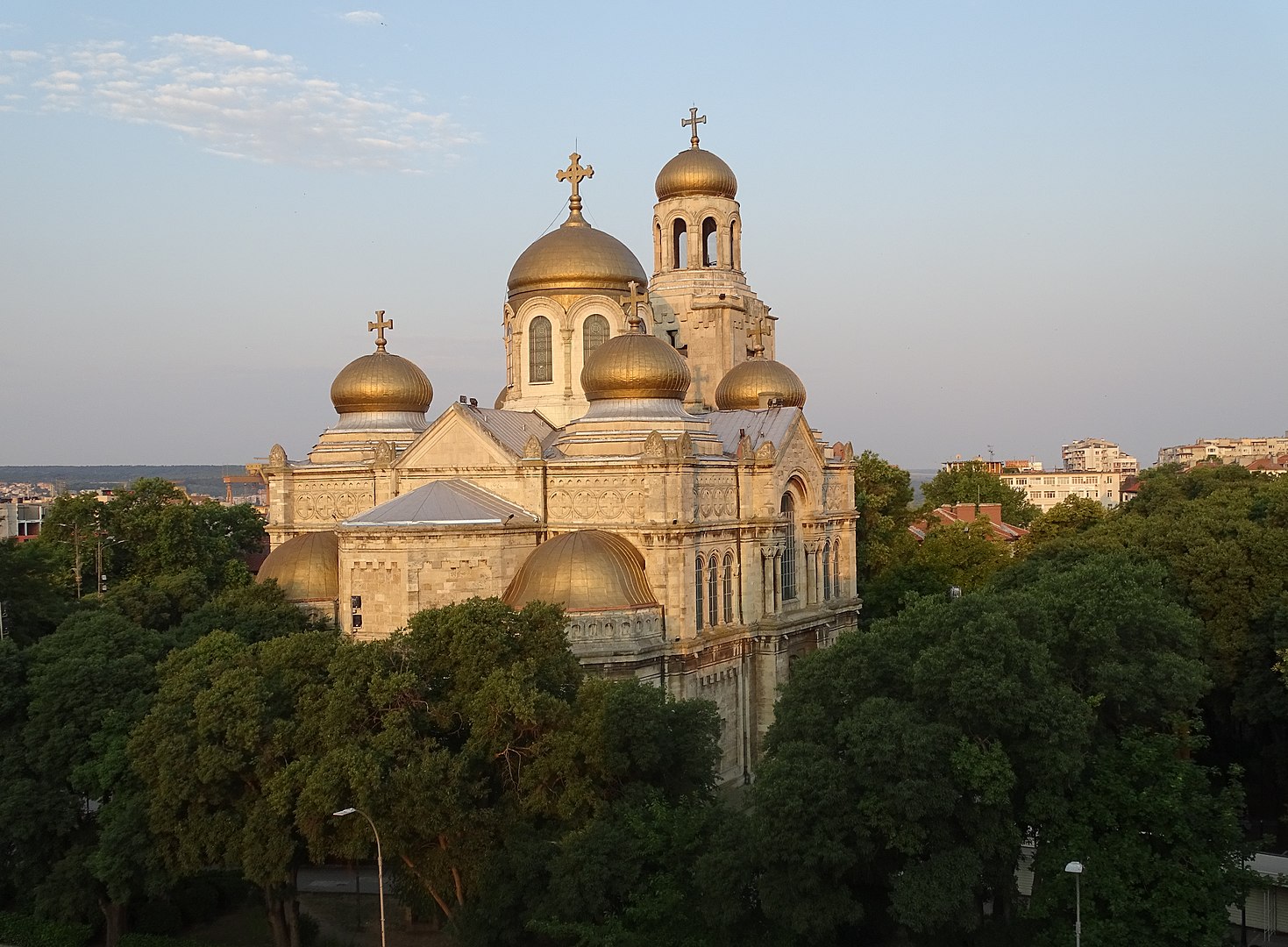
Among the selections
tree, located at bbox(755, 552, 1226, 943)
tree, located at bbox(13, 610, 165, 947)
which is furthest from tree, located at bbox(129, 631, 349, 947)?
tree, located at bbox(755, 552, 1226, 943)

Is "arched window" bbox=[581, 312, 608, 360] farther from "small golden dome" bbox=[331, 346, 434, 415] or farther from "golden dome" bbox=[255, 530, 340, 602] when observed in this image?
"golden dome" bbox=[255, 530, 340, 602]

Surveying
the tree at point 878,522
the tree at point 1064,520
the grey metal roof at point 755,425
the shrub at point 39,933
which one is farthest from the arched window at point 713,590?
the tree at point 1064,520

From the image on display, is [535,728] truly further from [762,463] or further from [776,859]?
[762,463]

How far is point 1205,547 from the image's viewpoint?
36.7 meters

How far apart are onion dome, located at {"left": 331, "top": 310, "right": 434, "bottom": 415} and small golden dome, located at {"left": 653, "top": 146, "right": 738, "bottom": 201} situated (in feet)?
39.1

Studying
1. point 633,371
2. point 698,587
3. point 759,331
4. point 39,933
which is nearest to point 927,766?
point 698,587

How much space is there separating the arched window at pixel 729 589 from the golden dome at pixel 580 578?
133 inches

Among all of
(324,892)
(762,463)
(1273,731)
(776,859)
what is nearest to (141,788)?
(324,892)

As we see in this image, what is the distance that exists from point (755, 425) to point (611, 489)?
274 inches

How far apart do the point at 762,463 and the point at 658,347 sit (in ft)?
14.2

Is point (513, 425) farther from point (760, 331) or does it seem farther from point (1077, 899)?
point (1077, 899)

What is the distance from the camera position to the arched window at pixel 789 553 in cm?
3744

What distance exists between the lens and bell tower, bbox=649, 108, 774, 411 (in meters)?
43.4

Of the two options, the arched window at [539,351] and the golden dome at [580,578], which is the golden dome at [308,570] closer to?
the golden dome at [580,578]
